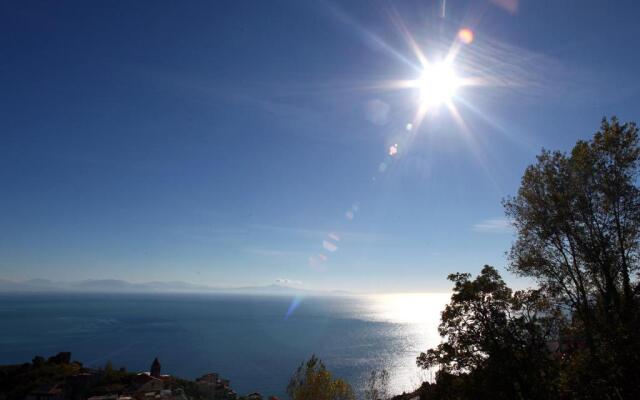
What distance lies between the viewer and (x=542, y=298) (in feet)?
51.1

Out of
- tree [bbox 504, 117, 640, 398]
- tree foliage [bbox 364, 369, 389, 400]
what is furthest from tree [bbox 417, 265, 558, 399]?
tree foliage [bbox 364, 369, 389, 400]

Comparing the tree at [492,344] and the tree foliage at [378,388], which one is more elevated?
the tree at [492,344]

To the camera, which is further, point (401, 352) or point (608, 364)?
point (401, 352)

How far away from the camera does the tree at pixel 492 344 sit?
43.5 feet

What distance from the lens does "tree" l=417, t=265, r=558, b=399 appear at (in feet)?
43.5

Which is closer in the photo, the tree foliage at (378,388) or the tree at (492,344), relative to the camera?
the tree at (492,344)

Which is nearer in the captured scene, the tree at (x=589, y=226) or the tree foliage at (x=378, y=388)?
the tree at (x=589, y=226)

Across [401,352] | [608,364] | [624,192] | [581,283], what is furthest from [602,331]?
[401,352]

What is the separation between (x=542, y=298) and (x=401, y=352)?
499 feet

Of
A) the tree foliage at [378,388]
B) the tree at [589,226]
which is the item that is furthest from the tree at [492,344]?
the tree foliage at [378,388]

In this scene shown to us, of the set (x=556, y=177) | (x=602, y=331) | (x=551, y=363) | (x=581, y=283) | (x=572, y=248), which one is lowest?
(x=551, y=363)

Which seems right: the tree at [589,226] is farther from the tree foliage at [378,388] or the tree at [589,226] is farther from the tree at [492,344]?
the tree foliage at [378,388]

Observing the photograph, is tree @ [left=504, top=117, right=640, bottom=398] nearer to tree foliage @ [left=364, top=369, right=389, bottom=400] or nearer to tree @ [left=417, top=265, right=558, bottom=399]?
tree @ [left=417, top=265, right=558, bottom=399]

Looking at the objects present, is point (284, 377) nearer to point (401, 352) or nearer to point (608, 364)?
point (401, 352)
